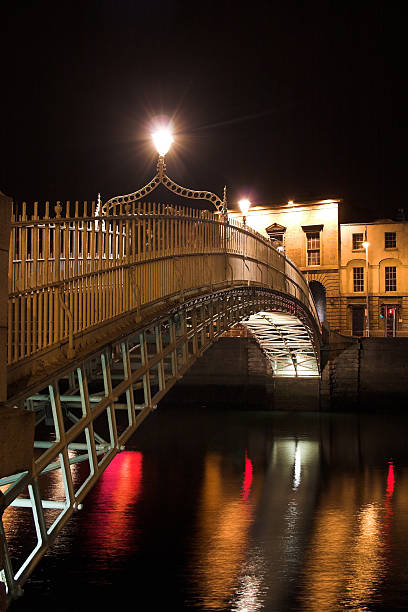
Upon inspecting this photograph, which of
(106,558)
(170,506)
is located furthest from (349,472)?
(106,558)

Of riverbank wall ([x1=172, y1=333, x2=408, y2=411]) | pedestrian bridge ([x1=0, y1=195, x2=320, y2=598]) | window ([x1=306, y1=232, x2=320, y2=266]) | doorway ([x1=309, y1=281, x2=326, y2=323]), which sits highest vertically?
window ([x1=306, y1=232, x2=320, y2=266])

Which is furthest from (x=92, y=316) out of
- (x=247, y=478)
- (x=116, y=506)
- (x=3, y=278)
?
(x=247, y=478)

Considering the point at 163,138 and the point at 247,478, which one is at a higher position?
the point at 163,138

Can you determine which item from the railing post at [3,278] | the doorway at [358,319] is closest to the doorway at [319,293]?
the doorway at [358,319]

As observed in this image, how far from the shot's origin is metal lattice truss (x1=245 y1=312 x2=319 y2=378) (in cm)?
3144

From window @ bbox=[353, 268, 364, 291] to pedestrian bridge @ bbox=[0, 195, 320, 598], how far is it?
3460cm

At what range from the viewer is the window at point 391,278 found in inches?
2099

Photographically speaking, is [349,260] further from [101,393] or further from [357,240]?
[101,393]

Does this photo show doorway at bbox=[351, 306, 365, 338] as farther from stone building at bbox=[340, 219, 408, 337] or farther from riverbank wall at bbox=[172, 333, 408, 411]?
riverbank wall at bbox=[172, 333, 408, 411]

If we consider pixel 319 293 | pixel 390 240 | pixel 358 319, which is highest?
pixel 390 240

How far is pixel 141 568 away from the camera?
1344cm

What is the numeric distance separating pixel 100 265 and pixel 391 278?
4541 cm

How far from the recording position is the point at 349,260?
177ft

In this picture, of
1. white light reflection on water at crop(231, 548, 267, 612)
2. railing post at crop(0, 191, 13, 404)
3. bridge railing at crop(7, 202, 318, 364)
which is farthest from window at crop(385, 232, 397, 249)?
railing post at crop(0, 191, 13, 404)
